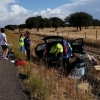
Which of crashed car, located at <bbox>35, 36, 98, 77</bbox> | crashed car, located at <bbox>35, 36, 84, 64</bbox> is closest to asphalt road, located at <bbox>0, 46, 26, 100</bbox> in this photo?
crashed car, located at <bbox>35, 36, 98, 77</bbox>

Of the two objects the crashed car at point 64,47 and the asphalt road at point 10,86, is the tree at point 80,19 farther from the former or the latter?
the asphalt road at point 10,86

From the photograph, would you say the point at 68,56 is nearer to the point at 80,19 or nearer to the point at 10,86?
the point at 10,86

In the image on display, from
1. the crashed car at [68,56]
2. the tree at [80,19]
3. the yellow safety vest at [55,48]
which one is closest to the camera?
the crashed car at [68,56]

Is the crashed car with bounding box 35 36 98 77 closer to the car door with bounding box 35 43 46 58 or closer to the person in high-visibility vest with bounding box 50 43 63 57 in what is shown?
the car door with bounding box 35 43 46 58

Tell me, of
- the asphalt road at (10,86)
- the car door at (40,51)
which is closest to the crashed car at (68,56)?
the car door at (40,51)

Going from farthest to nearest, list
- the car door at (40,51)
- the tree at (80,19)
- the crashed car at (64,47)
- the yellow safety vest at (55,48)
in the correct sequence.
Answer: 1. the tree at (80,19)
2. the car door at (40,51)
3. the crashed car at (64,47)
4. the yellow safety vest at (55,48)

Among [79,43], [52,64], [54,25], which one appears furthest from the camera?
[54,25]

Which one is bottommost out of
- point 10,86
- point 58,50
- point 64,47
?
point 10,86

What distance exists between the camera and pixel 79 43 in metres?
15.7

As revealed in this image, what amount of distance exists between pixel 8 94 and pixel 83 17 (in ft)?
324

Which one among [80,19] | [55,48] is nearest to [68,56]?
[55,48]

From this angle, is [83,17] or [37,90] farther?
[83,17]

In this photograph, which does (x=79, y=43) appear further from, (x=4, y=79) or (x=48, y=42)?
(x=4, y=79)

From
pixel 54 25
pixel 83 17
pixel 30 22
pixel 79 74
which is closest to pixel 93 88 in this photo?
pixel 79 74
